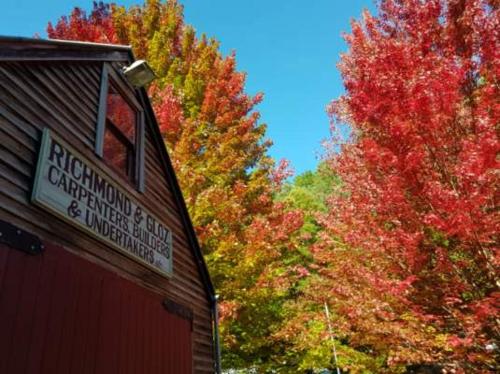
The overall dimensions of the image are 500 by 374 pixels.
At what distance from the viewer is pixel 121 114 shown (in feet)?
22.3

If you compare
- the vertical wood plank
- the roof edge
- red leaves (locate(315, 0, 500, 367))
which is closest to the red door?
the vertical wood plank

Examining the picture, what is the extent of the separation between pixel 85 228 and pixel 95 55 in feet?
9.60

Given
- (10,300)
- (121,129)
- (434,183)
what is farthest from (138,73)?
(434,183)

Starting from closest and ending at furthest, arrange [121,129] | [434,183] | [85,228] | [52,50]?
[85,228] → [52,50] → [121,129] → [434,183]

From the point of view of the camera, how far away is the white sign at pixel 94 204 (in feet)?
14.5

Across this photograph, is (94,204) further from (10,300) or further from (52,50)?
(52,50)

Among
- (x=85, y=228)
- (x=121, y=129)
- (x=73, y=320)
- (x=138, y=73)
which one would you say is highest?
(x=138, y=73)

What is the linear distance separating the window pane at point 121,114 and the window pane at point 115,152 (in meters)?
0.24

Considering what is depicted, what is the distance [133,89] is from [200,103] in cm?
690

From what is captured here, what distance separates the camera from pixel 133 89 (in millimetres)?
7312

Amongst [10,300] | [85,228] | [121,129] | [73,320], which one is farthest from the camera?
[121,129]

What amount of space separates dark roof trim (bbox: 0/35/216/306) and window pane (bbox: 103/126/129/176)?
113 cm

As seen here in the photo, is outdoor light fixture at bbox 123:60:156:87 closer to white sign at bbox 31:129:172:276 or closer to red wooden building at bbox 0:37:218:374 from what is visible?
red wooden building at bbox 0:37:218:374

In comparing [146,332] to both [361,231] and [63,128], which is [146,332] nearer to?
[63,128]
